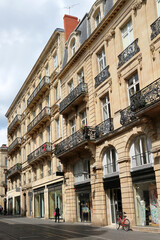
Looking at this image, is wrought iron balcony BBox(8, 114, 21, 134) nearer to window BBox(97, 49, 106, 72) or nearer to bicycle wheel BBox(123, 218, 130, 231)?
window BBox(97, 49, 106, 72)

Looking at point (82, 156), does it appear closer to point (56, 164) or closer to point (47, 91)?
point (56, 164)

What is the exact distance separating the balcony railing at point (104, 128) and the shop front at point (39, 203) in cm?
1397

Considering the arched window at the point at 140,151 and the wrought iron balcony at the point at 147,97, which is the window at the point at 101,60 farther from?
the arched window at the point at 140,151

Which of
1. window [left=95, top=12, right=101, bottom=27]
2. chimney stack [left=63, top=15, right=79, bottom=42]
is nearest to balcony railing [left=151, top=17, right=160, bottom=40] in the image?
window [left=95, top=12, right=101, bottom=27]

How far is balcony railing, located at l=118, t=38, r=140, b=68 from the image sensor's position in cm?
1578

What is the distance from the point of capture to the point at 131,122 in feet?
50.4

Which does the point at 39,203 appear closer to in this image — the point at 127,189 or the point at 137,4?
the point at 127,189

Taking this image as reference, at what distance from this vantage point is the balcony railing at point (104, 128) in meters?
17.5

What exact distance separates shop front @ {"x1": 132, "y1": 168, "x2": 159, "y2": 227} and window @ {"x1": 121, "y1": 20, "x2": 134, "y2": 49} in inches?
289

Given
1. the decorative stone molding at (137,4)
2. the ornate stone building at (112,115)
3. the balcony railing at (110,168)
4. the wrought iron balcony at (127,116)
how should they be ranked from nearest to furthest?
the ornate stone building at (112,115) → the wrought iron balcony at (127,116) → the decorative stone molding at (137,4) → the balcony railing at (110,168)

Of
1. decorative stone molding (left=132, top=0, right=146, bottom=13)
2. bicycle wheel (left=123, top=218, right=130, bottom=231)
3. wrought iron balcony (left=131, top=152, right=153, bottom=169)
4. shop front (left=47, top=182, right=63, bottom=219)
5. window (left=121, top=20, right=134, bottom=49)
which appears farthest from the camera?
shop front (left=47, top=182, right=63, bottom=219)

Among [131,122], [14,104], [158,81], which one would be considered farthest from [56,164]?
[14,104]

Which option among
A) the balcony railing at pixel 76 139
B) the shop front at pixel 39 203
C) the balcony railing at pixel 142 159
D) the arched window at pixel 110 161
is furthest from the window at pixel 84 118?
the shop front at pixel 39 203

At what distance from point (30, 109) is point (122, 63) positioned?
2122cm
